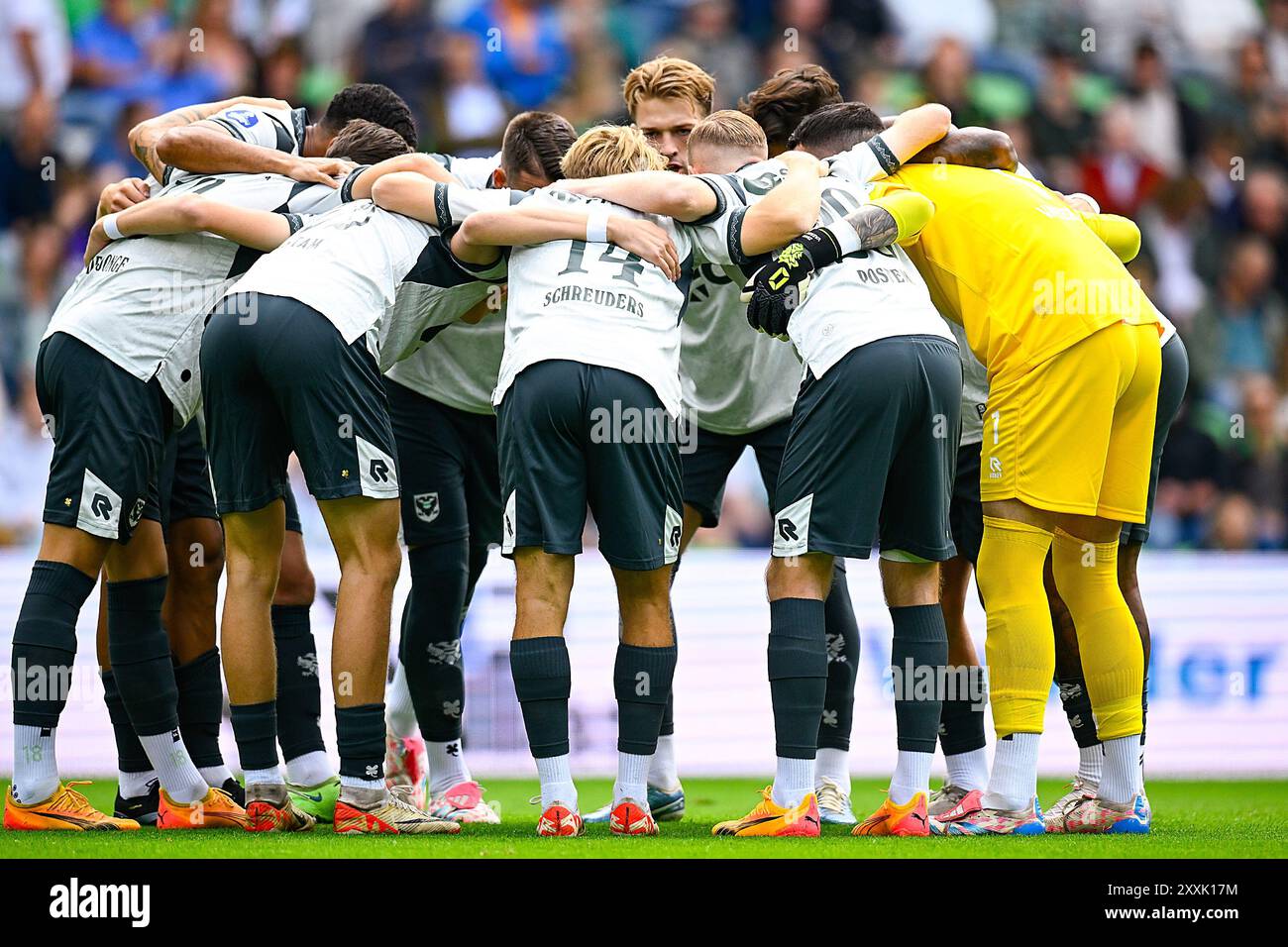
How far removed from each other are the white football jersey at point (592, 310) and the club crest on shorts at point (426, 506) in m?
0.93

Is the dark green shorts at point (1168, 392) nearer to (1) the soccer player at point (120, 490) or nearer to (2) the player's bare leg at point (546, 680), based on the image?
(2) the player's bare leg at point (546, 680)

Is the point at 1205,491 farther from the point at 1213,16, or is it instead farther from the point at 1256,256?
the point at 1213,16

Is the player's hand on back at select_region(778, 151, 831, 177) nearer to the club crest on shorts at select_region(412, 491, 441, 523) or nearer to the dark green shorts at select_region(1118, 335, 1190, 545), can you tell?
the dark green shorts at select_region(1118, 335, 1190, 545)

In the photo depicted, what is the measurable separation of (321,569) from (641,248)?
384cm

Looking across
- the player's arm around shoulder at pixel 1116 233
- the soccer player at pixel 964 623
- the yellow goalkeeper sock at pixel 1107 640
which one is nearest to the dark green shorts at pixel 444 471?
the soccer player at pixel 964 623

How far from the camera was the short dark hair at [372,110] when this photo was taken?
218 inches

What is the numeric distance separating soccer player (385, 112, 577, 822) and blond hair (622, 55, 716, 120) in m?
0.64

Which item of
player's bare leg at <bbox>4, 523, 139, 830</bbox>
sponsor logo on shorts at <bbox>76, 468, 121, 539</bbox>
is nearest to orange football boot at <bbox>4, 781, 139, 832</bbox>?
player's bare leg at <bbox>4, 523, 139, 830</bbox>

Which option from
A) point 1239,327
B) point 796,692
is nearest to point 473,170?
point 796,692

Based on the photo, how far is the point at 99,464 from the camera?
179 inches

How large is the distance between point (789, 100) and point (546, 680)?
103 inches

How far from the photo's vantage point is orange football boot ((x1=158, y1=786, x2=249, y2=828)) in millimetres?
4691

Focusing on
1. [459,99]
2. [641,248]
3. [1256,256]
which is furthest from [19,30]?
[1256,256]

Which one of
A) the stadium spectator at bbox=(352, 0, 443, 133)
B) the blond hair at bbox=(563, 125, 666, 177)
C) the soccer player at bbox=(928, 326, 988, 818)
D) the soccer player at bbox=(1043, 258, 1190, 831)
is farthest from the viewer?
the stadium spectator at bbox=(352, 0, 443, 133)
